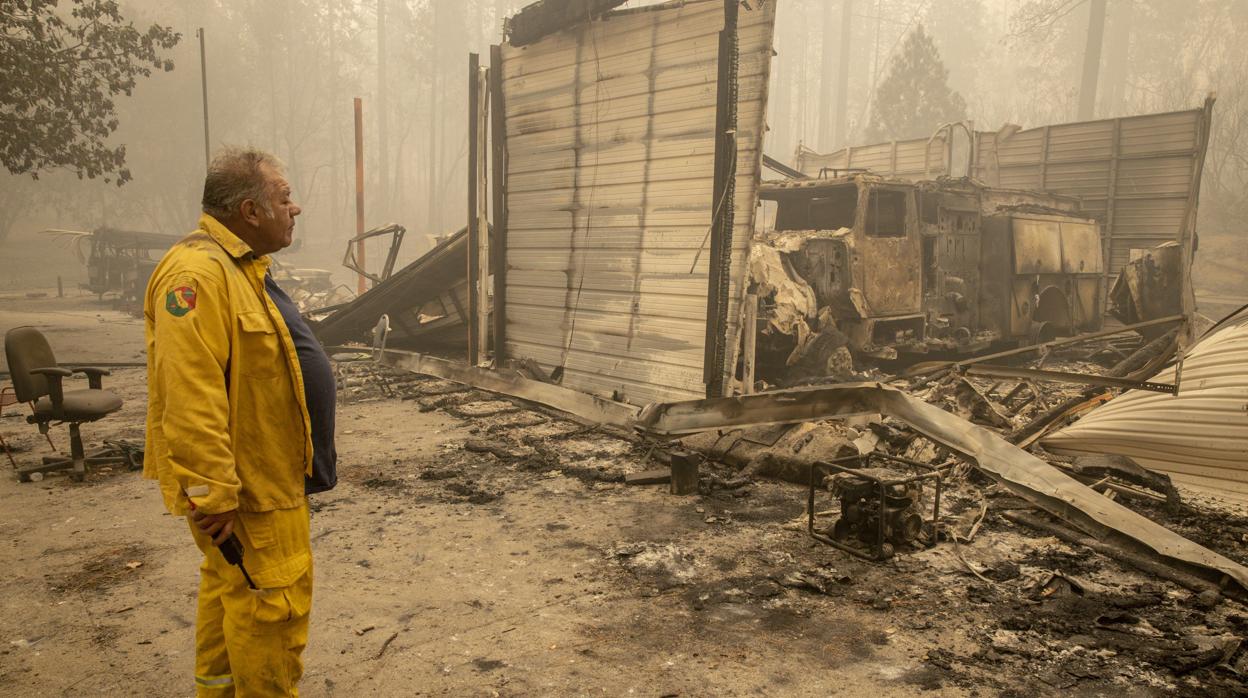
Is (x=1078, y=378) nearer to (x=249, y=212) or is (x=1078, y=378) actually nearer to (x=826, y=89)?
(x=249, y=212)

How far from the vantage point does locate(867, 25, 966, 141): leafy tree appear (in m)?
26.5

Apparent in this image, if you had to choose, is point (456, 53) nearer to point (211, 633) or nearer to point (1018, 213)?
point (1018, 213)

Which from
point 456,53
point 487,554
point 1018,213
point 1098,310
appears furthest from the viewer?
point 456,53

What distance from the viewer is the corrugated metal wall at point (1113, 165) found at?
12445mm

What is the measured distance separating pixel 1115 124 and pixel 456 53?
34684mm

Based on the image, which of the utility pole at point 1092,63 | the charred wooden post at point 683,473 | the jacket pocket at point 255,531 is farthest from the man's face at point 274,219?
the utility pole at point 1092,63

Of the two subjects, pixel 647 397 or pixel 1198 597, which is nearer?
pixel 1198 597

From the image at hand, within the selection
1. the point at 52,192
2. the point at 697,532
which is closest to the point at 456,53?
the point at 52,192

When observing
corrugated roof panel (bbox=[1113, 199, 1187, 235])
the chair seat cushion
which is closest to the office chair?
the chair seat cushion

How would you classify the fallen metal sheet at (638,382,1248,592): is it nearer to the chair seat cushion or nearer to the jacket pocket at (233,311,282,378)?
the jacket pocket at (233,311,282,378)

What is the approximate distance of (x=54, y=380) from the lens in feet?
15.8

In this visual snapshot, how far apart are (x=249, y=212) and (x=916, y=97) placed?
2845cm

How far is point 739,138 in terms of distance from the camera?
624cm

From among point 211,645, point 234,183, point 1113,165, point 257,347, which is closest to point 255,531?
point 211,645
